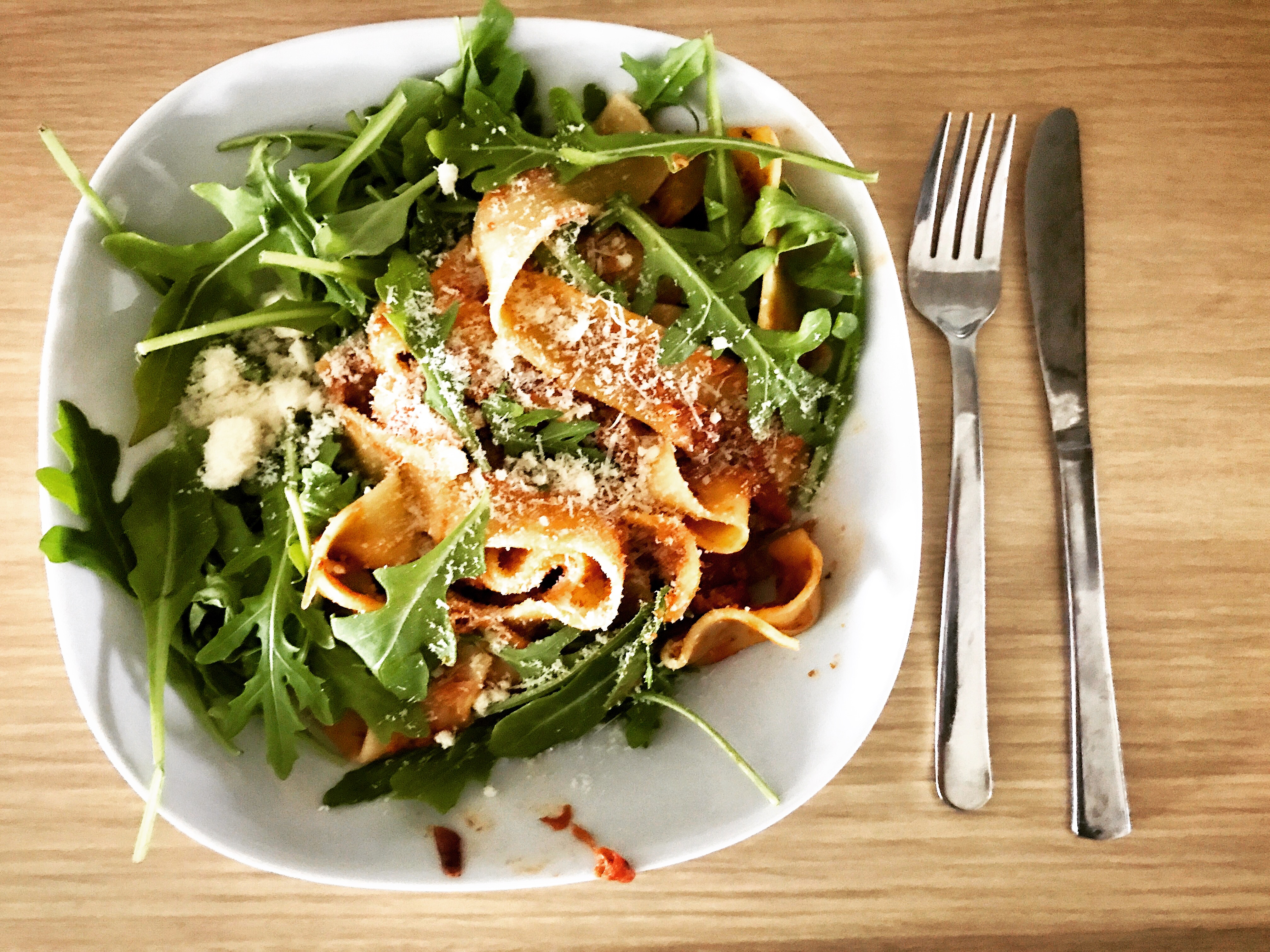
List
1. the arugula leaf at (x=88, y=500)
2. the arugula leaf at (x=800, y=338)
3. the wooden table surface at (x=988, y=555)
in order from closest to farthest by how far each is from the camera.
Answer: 1. the arugula leaf at (x=88, y=500)
2. the arugula leaf at (x=800, y=338)
3. the wooden table surface at (x=988, y=555)

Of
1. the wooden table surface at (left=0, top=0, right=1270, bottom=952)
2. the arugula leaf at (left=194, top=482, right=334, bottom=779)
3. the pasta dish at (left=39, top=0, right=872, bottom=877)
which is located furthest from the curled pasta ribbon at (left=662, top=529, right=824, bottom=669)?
the arugula leaf at (left=194, top=482, right=334, bottom=779)

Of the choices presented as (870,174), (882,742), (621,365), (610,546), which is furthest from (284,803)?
(870,174)

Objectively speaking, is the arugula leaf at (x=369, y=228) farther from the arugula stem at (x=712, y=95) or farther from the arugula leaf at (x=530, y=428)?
the arugula stem at (x=712, y=95)

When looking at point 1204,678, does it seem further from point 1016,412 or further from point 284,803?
point 284,803

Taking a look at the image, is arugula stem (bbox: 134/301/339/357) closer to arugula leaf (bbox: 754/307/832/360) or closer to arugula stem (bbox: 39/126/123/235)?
arugula stem (bbox: 39/126/123/235)

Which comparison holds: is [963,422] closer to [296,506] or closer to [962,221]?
[962,221]

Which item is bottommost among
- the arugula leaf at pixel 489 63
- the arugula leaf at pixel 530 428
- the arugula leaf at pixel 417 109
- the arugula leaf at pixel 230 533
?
the arugula leaf at pixel 230 533

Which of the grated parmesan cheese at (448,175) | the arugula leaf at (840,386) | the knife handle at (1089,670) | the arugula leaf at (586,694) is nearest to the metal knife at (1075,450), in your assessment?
the knife handle at (1089,670)
